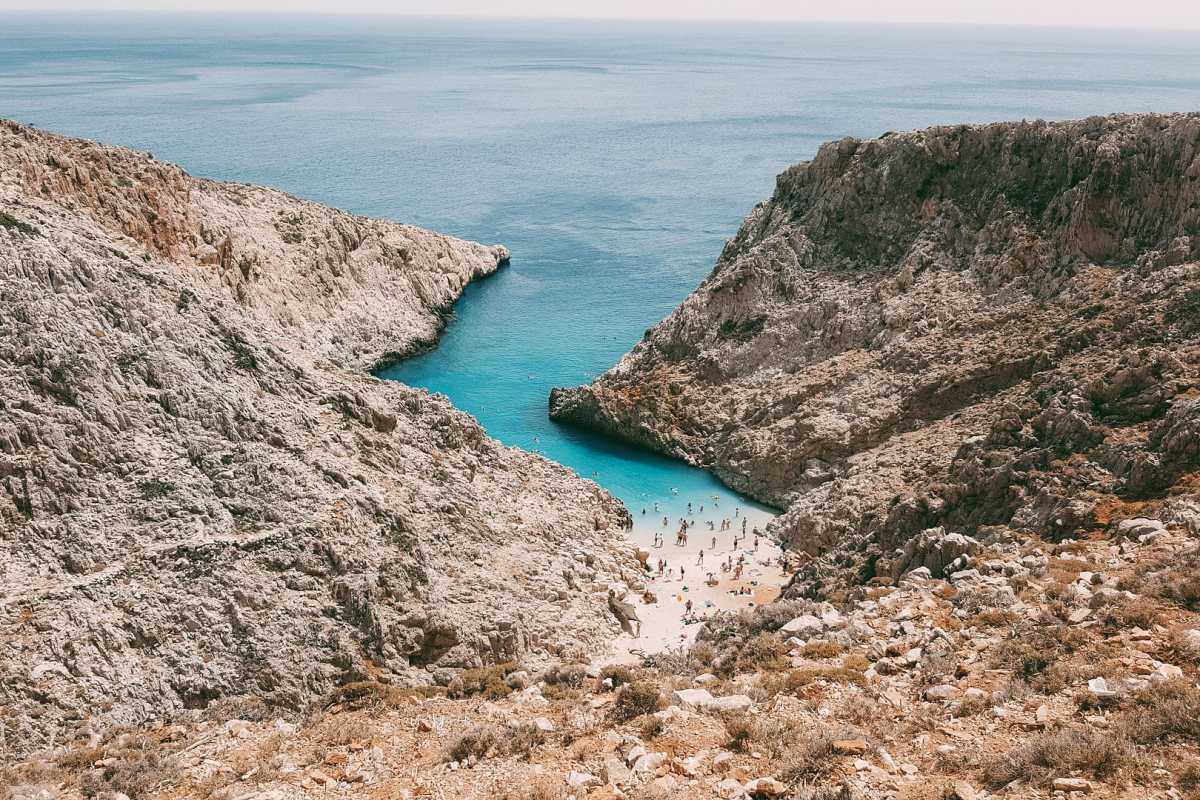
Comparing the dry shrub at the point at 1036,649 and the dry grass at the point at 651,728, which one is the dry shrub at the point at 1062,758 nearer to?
the dry shrub at the point at 1036,649

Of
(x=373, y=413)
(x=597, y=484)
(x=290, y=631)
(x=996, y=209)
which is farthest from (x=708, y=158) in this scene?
(x=290, y=631)

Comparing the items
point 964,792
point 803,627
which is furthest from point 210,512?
point 964,792

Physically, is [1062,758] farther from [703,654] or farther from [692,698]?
[703,654]

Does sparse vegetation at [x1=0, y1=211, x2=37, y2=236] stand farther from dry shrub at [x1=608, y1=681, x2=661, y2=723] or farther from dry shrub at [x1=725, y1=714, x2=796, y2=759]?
dry shrub at [x1=725, y1=714, x2=796, y2=759]

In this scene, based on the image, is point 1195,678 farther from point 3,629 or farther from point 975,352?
point 975,352

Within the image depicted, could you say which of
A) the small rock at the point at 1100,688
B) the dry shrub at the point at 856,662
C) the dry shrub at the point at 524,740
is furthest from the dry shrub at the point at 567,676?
the small rock at the point at 1100,688

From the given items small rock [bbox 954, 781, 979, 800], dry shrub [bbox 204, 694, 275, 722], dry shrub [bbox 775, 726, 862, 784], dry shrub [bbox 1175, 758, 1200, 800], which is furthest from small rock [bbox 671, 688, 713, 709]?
dry shrub [bbox 204, 694, 275, 722]
